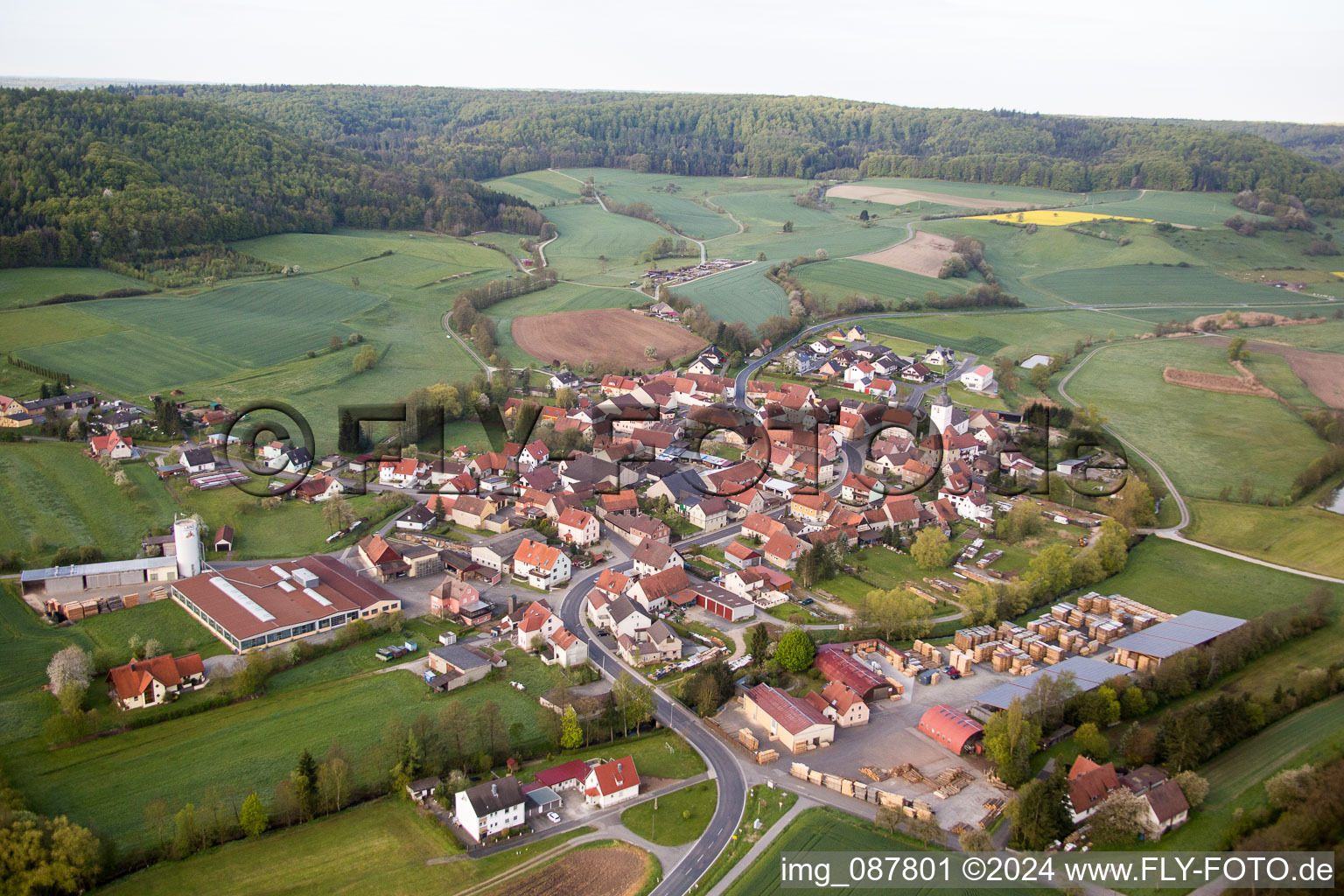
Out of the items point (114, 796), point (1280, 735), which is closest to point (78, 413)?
point (114, 796)

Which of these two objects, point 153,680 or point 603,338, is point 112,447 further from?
point 603,338

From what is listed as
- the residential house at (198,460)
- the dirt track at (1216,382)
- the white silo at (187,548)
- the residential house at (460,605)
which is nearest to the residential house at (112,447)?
the residential house at (198,460)

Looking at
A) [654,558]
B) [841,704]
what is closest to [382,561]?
[654,558]

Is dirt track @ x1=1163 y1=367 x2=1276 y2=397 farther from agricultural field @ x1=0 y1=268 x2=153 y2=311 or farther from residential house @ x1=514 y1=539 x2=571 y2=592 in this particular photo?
agricultural field @ x1=0 y1=268 x2=153 y2=311

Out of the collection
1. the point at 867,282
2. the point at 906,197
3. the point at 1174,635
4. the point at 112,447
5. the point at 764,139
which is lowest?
the point at 1174,635

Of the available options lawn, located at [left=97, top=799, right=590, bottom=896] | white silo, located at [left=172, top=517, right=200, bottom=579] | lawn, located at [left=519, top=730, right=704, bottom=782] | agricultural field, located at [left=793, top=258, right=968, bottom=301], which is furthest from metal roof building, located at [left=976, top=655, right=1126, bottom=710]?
agricultural field, located at [left=793, top=258, right=968, bottom=301]

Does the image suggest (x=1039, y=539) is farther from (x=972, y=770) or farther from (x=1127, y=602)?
(x=972, y=770)
